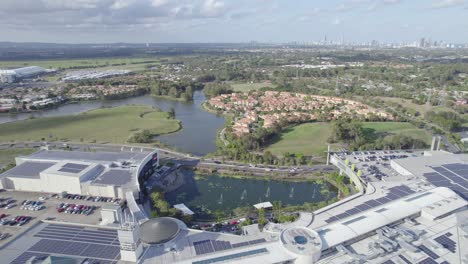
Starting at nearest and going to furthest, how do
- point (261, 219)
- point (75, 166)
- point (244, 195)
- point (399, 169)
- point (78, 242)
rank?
point (78, 242) → point (261, 219) → point (75, 166) → point (244, 195) → point (399, 169)

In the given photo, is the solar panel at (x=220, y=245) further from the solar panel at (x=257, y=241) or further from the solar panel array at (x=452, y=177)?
the solar panel array at (x=452, y=177)

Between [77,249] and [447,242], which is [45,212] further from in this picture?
[447,242]

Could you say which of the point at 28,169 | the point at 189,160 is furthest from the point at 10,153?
the point at 189,160

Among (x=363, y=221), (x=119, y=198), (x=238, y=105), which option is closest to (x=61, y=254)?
(x=119, y=198)

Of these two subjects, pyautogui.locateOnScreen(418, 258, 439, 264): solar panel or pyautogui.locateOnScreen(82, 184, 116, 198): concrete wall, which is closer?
pyautogui.locateOnScreen(418, 258, 439, 264): solar panel

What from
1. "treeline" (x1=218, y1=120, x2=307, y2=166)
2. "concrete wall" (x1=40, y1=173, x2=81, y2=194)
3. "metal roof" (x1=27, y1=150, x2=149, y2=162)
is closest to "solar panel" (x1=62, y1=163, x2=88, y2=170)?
"concrete wall" (x1=40, y1=173, x2=81, y2=194)

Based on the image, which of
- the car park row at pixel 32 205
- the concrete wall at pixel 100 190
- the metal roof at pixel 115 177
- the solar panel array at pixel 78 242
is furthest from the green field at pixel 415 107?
the car park row at pixel 32 205

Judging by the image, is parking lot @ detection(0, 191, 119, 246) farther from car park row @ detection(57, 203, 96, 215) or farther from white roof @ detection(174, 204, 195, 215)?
white roof @ detection(174, 204, 195, 215)
